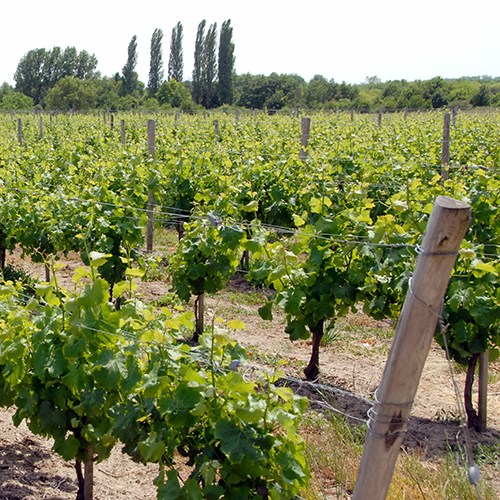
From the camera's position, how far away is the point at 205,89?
189 feet

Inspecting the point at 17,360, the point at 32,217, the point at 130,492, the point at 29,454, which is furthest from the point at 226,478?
the point at 32,217

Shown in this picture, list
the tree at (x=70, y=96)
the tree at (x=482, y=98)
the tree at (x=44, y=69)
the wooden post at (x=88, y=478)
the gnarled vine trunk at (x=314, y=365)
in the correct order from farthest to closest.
Result: the tree at (x=44, y=69), the tree at (x=70, y=96), the tree at (x=482, y=98), the gnarled vine trunk at (x=314, y=365), the wooden post at (x=88, y=478)

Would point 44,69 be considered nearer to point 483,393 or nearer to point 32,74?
point 32,74

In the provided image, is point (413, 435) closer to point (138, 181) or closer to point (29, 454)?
point (29, 454)

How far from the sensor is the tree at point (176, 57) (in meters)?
64.2

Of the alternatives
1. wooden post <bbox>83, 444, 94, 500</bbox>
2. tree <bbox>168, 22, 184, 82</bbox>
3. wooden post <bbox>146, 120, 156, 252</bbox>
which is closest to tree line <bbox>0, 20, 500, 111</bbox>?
tree <bbox>168, 22, 184, 82</bbox>

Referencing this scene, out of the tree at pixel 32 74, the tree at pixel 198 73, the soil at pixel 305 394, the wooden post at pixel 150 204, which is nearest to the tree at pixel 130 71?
the tree at pixel 198 73

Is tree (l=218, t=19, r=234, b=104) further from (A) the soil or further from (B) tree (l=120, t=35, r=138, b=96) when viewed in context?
(A) the soil

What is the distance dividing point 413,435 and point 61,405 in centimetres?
249

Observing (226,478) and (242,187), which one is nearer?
(226,478)

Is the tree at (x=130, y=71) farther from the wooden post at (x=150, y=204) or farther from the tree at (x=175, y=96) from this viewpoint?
the wooden post at (x=150, y=204)

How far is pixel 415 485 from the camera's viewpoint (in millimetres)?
3133

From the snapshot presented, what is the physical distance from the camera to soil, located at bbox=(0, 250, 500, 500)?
332 centimetres

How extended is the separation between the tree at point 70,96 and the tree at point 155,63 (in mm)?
13819
